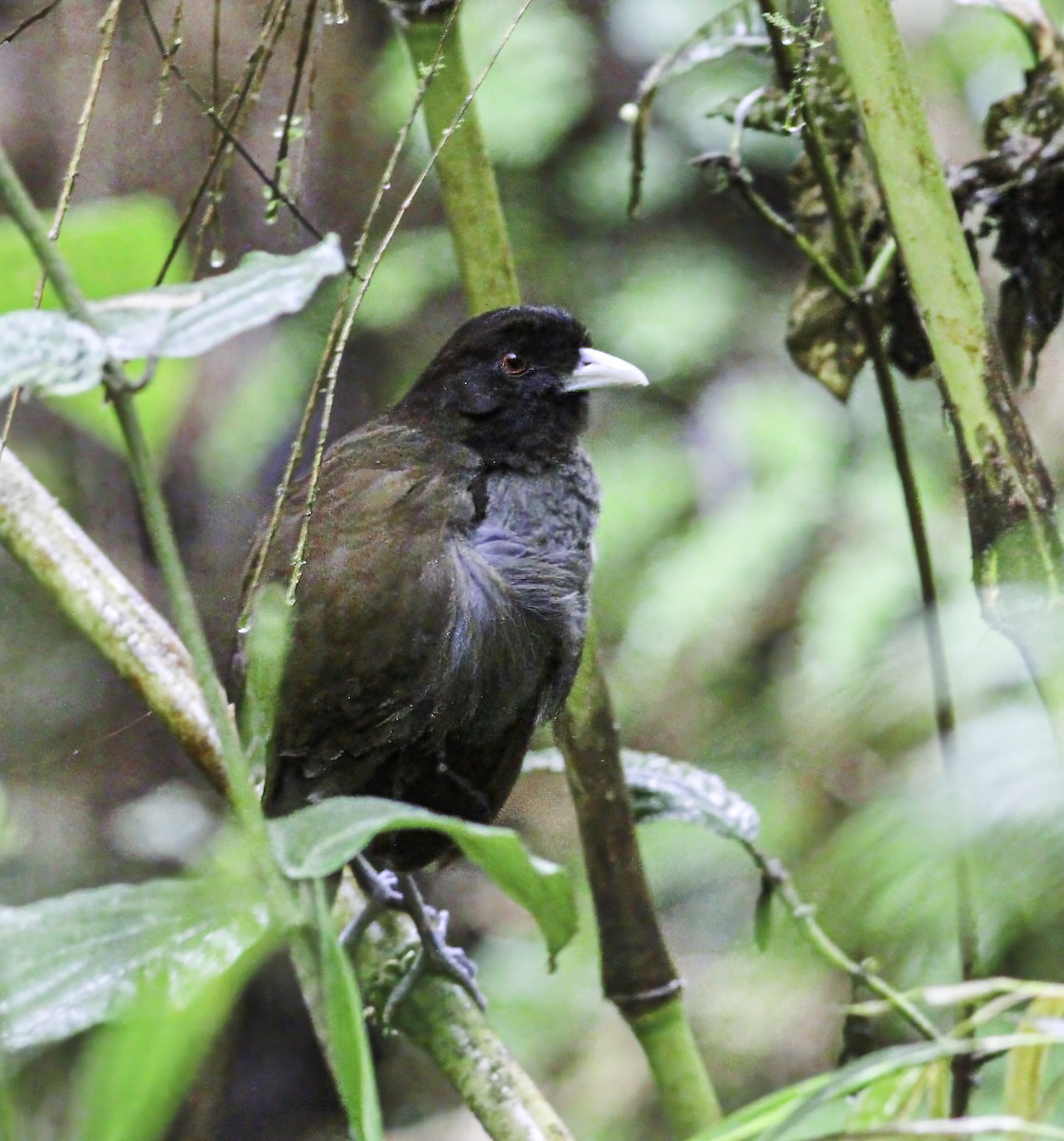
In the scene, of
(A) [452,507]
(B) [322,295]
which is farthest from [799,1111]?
(B) [322,295]

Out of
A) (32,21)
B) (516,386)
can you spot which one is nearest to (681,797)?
(516,386)

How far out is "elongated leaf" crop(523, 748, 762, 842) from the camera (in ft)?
4.49

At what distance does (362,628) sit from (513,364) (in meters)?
0.38

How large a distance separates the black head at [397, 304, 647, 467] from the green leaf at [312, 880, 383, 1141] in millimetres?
848

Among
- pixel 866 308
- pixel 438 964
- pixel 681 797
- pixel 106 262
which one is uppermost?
pixel 106 262

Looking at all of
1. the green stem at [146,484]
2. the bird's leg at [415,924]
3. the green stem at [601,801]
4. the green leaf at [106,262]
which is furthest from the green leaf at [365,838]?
the bird's leg at [415,924]

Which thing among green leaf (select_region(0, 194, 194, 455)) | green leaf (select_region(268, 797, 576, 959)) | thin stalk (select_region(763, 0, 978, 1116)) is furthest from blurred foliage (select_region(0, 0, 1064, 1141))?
green leaf (select_region(268, 797, 576, 959))

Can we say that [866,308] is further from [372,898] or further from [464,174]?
[372,898]

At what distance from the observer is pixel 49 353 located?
1.69ft

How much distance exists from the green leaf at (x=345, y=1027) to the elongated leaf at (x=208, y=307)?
251 millimetres

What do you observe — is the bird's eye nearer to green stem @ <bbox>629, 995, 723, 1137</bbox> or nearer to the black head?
the black head

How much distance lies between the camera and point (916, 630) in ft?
3.34

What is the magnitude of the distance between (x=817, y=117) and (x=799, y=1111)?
41.8 inches

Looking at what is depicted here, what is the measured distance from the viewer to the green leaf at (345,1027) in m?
0.57
